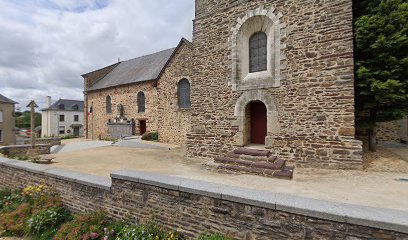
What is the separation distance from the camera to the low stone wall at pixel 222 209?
219 cm

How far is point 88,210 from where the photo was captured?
14.5 ft

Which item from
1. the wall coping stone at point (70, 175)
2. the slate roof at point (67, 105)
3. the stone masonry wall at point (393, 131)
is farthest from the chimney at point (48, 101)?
the stone masonry wall at point (393, 131)

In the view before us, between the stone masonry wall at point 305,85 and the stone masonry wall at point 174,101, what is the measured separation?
536cm

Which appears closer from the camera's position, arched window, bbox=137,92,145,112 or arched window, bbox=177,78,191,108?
arched window, bbox=177,78,191,108

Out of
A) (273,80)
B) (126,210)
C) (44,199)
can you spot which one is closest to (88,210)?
(126,210)

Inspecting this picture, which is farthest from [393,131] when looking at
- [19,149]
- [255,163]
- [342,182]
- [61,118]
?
[61,118]

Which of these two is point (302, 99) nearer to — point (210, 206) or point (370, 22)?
point (370, 22)

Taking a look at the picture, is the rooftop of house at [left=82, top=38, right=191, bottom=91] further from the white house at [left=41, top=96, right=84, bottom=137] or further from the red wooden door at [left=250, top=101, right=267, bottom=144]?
the white house at [left=41, top=96, right=84, bottom=137]

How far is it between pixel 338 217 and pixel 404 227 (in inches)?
21.7

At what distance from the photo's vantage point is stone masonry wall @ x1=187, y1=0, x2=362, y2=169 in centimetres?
573

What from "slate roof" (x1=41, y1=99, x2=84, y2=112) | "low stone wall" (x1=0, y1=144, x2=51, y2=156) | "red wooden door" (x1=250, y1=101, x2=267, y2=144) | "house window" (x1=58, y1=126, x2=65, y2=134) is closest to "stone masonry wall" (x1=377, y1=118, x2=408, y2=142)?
"red wooden door" (x1=250, y1=101, x2=267, y2=144)

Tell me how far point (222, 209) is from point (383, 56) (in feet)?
21.7

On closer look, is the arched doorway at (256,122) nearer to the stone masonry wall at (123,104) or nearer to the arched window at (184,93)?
the arched window at (184,93)

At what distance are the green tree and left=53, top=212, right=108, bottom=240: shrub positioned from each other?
26.0 ft
